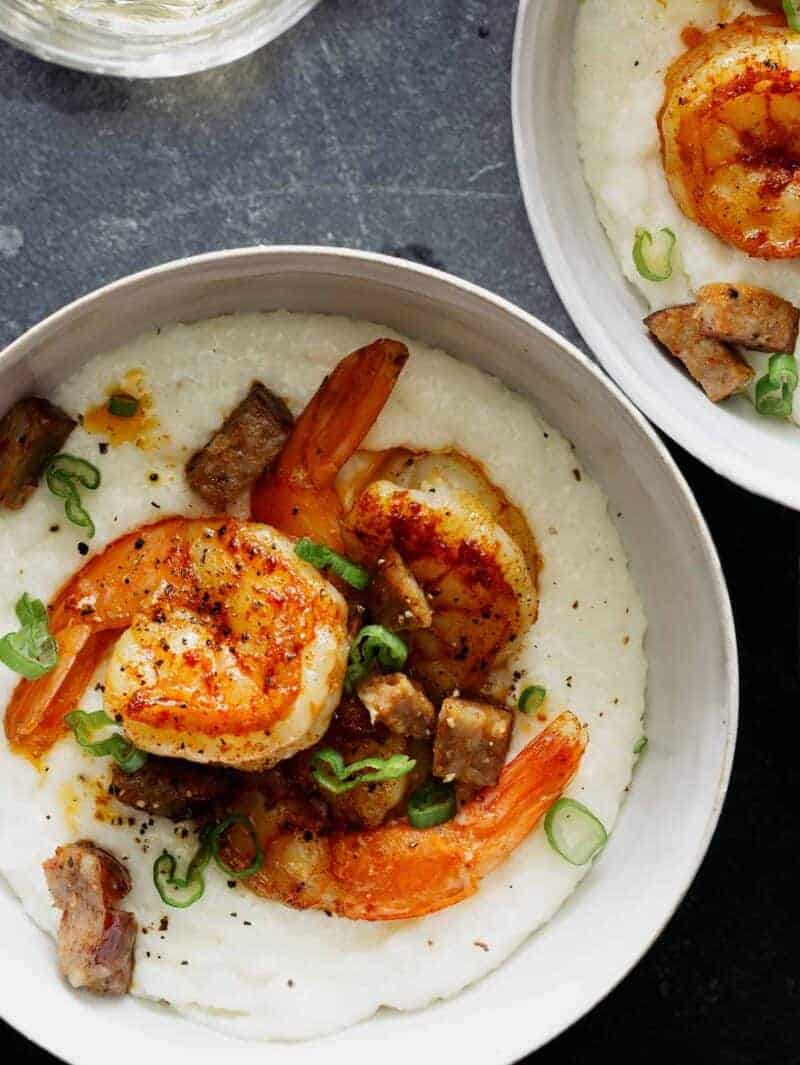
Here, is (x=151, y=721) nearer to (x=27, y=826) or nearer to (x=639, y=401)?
(x=27, y=826)

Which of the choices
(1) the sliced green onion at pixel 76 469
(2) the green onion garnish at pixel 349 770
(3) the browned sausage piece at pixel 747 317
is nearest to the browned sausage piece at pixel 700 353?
(3) the browned sausage piece at pixel 747 317

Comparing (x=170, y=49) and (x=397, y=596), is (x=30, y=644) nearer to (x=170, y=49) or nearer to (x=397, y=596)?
(x=397, y=596)

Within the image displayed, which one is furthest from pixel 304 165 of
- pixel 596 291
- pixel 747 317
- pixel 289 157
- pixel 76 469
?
pixel 747 317

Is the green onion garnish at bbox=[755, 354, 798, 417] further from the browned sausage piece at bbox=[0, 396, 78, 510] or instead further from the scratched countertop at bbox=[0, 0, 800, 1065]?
the browned sausage piece at bbox=[0, 396, 78, 510]

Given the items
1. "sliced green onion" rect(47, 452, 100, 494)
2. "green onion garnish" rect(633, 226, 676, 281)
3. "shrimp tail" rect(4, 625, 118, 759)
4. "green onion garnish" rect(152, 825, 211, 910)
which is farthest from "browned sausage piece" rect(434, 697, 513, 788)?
"green onion garnish" rect(633, 226, 676, 281)

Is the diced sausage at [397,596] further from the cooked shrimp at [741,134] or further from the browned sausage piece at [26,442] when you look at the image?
the cooked shrimp at [741,134]

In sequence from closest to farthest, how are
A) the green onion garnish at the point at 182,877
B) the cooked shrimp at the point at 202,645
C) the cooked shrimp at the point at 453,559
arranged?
the cooked shrimp at the point at 202,645 → the cooked shrimp at the point at 453,559 → the green onion garnish at the point at 182,877
